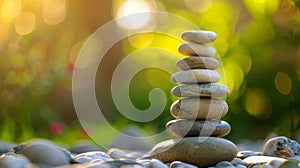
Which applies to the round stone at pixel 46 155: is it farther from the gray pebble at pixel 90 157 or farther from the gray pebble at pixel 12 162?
the gray pebble at pixel 90 157

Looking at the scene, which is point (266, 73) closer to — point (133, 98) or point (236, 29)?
point (236, 29)

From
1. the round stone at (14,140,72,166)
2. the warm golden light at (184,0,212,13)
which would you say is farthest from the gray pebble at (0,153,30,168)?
the warm golden light at (184,0,212,13)

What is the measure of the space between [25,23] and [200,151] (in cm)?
323

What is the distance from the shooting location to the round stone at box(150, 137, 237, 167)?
237cm

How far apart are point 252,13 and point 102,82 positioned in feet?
5.89

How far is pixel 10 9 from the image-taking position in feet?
16.2

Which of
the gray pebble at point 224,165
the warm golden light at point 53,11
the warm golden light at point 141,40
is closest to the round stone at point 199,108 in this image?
the gray pebble at point 224,165

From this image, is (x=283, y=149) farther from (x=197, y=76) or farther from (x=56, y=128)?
(x=56, y=128)

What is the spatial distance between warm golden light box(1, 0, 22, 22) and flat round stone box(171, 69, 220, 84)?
2819mm

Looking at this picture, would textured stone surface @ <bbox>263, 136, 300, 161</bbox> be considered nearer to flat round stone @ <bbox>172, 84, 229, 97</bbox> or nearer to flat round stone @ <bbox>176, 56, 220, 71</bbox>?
flat round stone @ <bbox>172, 84, 229, 97</bbox>

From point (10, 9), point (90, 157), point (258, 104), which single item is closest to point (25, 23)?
point (10, 9)

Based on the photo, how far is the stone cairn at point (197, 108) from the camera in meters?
2.41

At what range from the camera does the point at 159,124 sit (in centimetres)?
476

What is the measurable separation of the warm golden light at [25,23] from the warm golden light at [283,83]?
2.54m
